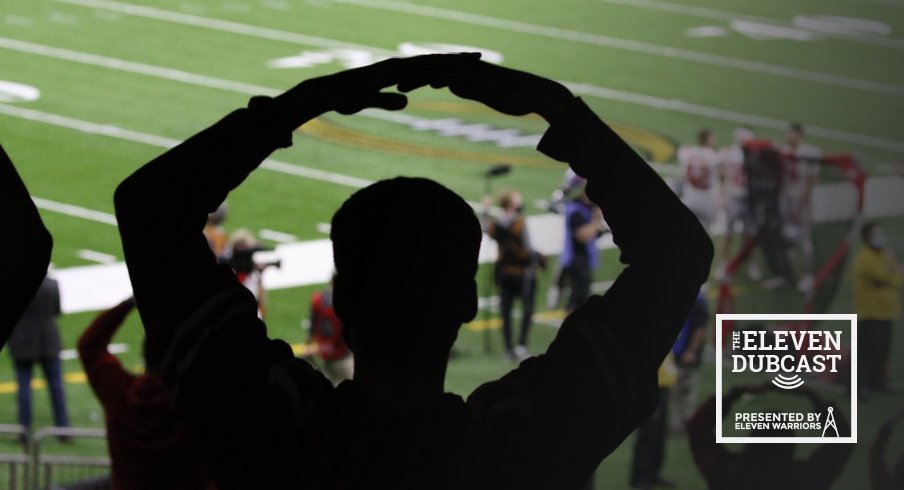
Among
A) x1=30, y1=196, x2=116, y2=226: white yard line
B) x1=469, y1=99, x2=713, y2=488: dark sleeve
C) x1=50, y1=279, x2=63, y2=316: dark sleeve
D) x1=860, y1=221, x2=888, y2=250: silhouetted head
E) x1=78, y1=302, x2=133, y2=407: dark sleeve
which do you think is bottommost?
Answer: x1=30, y1=196, x2=116, y2=226: white yard line

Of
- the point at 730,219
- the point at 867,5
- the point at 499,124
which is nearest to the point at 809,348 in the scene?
the point at 730,219

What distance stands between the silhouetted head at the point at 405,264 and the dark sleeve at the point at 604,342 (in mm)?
88

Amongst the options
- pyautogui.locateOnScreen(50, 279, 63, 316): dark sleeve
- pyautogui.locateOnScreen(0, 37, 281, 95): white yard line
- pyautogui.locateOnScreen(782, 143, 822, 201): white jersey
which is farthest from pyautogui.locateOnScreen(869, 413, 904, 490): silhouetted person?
pyautogui.locateOnScreen(0, 37, 281, 95): white yard line

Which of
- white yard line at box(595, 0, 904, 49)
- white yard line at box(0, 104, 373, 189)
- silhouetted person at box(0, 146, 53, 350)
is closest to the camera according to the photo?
silhouetted person at box(0, 146, 53, 350)

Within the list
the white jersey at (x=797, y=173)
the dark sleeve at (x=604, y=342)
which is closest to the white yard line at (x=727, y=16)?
the white jersey at (x=797, y=173)

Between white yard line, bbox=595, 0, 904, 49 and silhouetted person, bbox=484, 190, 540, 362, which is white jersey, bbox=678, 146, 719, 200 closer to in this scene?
silhouetted person, bbox=484, 190, 540, 362

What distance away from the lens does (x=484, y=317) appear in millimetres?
13516

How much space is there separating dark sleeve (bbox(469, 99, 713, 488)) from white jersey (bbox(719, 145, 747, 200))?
13527mm

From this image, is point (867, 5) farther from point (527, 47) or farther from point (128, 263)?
point (128, 263)

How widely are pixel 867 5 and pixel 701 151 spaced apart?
14.6m

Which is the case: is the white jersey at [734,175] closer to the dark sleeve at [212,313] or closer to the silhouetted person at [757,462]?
the silhouetted person at [757,462]

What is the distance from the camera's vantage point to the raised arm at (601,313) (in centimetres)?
155

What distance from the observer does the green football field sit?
690 inches

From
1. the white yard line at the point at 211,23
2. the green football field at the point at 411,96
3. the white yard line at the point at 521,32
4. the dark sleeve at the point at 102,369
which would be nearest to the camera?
the dark sleeve at the point at 102,369
